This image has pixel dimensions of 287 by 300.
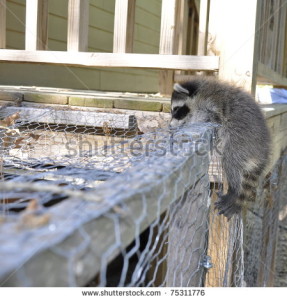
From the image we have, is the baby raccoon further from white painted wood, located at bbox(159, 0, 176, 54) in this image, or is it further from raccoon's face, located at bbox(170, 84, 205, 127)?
white painted wood, located at bbox(159, 0, 176, 54)

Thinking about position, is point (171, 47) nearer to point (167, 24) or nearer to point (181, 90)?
point (167, 24)

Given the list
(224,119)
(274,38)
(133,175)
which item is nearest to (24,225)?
(133,175)

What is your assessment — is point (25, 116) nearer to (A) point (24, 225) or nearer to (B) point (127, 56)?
(B) point (127, 56)

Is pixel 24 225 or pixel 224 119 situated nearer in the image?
pixel 24 225

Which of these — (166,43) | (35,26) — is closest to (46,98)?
(35,26)

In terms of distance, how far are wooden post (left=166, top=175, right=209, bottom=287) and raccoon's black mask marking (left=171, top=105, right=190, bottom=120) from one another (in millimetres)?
1431

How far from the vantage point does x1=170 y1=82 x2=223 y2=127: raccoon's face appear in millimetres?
3301

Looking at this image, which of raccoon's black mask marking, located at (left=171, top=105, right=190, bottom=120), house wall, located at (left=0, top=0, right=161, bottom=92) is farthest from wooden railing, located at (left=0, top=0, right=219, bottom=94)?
house wall, located at (left=0, top=0, right=161, bottom=92)

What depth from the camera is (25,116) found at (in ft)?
11.3

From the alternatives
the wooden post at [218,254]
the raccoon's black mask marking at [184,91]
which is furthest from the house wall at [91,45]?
the wooden post at [218,254]

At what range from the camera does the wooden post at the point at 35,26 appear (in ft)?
11.2

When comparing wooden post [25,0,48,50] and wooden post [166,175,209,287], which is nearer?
wooden post [166,175,209,287]

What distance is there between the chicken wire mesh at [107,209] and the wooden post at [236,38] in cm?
65

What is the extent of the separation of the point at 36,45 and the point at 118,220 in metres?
3.05
